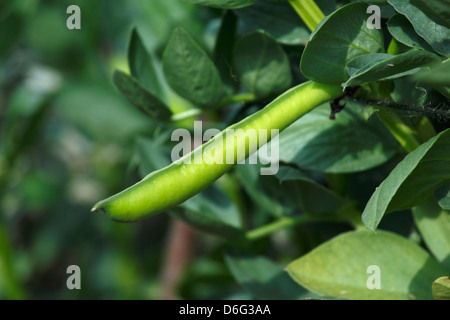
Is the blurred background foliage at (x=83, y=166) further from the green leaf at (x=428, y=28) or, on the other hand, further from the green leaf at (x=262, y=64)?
the green leaf at (x=428, y=28)

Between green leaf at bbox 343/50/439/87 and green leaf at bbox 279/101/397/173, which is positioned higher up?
green leaf at bbox 343/50/439/87

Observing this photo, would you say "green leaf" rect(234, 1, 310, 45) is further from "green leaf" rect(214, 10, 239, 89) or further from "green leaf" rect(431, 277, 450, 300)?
"green leaf" rect(431, 277, 450, 300)

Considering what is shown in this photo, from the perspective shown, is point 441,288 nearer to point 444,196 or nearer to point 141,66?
point 444,196

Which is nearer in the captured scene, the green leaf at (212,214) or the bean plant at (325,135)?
the bean plant at (325,135)

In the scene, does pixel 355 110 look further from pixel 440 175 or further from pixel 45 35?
pixel 45 35

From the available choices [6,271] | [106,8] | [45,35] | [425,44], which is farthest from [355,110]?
[45,35]

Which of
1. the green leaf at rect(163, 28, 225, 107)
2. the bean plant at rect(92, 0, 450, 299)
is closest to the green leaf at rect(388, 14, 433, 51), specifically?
the bean plant at rect(92, 0, 450, 299)

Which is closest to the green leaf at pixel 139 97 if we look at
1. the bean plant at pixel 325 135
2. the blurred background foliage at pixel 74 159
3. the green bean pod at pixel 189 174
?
the bean plant at pixel 325 135

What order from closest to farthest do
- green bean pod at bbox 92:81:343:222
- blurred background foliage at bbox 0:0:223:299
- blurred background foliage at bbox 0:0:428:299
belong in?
green bean pod at bbox 92:81:343:222 → blurred background foliage at bbox 0:0:428:299 → blurred background foliage at bbox 0:0:223:299
